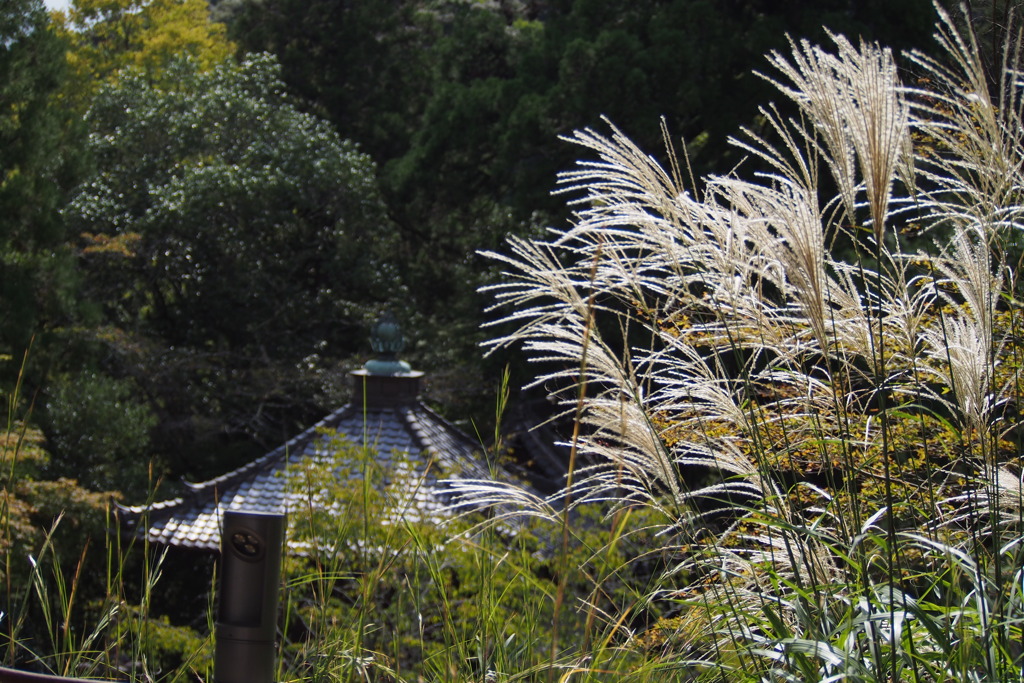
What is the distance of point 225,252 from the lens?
12.8 m

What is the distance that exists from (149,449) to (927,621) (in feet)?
35.9

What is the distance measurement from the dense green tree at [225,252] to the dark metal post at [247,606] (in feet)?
35.2

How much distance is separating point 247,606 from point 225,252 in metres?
11.9

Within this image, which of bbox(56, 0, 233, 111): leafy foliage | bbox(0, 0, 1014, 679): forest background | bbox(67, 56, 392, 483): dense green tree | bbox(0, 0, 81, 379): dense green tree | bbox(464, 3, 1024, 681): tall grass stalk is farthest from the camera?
bbox(56, 0, 233, 111): leafy foliage

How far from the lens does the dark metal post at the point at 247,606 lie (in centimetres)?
131

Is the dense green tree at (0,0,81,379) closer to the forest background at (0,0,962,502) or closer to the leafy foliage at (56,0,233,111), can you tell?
the forest background at (0,0,962,502)

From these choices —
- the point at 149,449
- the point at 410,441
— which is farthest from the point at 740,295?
the point at 149,449

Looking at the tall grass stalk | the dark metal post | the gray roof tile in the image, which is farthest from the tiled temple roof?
the dark metal post

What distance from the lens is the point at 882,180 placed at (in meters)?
1.55

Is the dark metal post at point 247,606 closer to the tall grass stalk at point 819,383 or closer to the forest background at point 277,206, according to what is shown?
the tall grass stalk at point 819,383

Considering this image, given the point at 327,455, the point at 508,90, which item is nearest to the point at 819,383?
the point at 327,455

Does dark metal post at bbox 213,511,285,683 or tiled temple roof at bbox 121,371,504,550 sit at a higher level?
dark metal post at bbox 213,511,285,683

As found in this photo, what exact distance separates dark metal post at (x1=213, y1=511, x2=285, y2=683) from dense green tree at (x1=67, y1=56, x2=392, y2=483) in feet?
35.2

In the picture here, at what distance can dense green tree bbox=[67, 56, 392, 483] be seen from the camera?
485 inches
